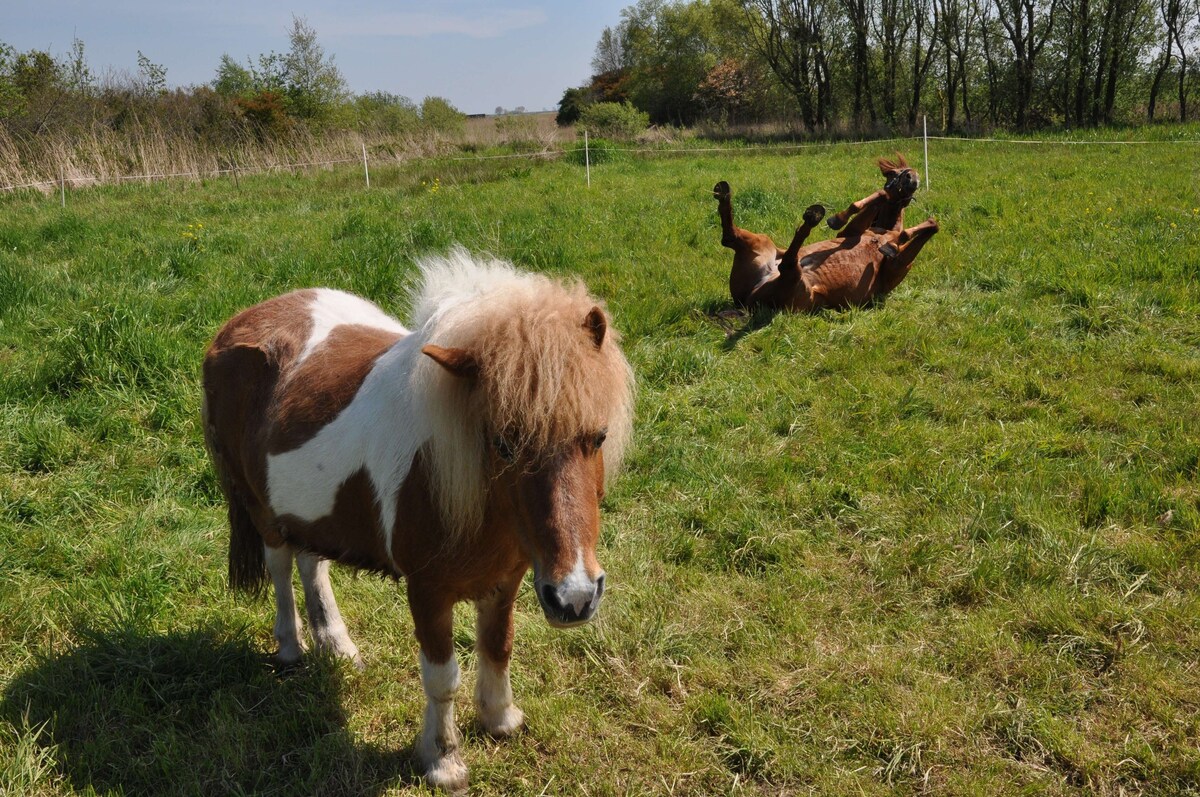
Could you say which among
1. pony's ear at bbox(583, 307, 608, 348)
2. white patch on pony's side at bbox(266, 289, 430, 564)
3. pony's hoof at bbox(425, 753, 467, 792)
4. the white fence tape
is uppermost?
the white fence tape

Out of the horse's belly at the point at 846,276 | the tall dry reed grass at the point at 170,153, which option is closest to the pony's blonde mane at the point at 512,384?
the horse's belly at the point at 846,276

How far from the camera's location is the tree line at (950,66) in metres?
23.7

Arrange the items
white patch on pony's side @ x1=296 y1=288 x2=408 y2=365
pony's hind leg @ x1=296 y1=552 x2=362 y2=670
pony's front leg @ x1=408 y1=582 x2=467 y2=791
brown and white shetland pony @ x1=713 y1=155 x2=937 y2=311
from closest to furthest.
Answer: pony's front leg @ x1=408 y1=582 x2=467 y2=791, white patch on pony's side @ x1=296 y1=288 x2=408 y2=365, pony's hind leg @ x1=296 y1=552 x2=362 y2=670, brown and white shetland pony @ x1=713 y1=155 x2=937 y2=311

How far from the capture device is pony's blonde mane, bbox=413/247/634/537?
Result: 6.18 feet

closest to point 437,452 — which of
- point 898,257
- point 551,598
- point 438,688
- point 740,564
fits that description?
point 551,598

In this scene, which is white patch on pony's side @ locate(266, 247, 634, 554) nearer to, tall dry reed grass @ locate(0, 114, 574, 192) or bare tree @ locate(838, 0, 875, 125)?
tall dry reed grass @ locate(0, 114, 574, 192)

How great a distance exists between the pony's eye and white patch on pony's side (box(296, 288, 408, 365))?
1.16 m

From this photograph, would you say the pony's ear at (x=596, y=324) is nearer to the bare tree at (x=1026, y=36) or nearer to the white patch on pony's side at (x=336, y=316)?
the white patch on pony's side at (x=336, y=316)

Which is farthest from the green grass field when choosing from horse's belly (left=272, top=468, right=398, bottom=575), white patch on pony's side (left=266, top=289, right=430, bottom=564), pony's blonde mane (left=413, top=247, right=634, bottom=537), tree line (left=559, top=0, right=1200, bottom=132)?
tree line (left=559, top=0, right=1200, bottom=132)

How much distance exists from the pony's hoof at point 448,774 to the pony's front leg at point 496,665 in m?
0.20

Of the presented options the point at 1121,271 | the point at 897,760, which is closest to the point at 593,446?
the point at 897,760

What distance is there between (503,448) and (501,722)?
1290 mm

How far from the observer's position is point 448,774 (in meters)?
2.49

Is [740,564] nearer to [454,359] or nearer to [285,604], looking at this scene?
[285,604]
